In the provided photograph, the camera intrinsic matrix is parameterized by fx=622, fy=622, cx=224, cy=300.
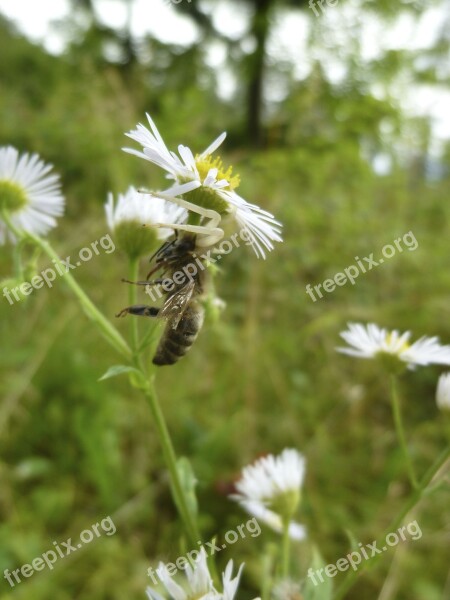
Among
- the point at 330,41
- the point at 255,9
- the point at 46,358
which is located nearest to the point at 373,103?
the point at 330,41

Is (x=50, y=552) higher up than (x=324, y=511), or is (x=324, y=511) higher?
(x=50, y=552)

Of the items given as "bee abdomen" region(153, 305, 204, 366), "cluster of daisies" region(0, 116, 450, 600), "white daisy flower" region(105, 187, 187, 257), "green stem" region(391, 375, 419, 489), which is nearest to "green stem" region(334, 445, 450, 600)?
"green stem" region(391, 375, 419, 489)

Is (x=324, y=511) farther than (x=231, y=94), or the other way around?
(x=231, y=94)

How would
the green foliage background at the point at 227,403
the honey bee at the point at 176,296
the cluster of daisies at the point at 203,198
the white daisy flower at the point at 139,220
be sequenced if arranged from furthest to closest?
the green foliage background at the point at 227,403 → the white daisy flower at the point at 139,220 → the honey bee at the point at 176,296 → the cluster of daisies at the point at 203,198

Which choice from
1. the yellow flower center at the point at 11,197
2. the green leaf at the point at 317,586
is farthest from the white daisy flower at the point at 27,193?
the green leaf at the point at 317,586

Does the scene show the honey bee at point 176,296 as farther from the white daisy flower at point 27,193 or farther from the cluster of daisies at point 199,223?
the white daisy flower at point 27,193

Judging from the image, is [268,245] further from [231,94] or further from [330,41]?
[231,94]
